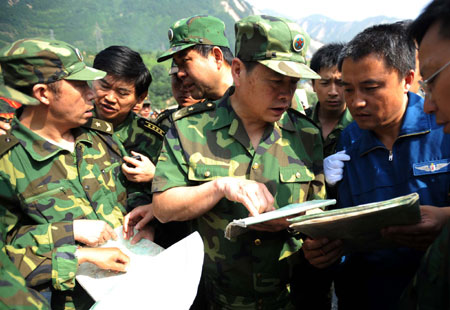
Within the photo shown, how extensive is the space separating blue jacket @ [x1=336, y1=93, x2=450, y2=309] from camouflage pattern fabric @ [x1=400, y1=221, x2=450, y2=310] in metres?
0.81

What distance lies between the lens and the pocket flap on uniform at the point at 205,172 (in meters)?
1.91

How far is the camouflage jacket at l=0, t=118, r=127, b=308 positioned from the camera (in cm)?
177

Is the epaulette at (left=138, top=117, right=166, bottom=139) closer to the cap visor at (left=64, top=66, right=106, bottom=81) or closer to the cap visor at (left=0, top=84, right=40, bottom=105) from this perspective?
the cap visor at (left=64, top=66, right=106, bottom=81)

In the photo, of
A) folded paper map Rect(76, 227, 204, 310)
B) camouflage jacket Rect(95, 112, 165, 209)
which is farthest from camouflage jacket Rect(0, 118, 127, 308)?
camouflage jacket Rect(95, 112, 165, 209)

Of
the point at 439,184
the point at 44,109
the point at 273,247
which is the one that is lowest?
the point at 273,247

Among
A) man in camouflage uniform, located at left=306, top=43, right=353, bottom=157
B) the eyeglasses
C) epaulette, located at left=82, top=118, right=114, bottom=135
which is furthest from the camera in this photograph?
man in camouflage uniform, located at left=306, top=43, right=353, bottom=157

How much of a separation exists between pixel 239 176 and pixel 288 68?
0.66 metres

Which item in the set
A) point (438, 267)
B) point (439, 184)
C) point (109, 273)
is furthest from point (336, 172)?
point (109, 273)

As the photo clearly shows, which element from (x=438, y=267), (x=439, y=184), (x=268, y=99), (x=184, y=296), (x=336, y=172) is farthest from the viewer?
(x=336, y=172)

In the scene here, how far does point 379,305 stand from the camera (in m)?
1.90

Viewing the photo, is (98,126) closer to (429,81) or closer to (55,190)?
(55,190)

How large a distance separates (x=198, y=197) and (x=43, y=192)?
907mm

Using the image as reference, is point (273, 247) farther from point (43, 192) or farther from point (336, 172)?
point (43, 192)

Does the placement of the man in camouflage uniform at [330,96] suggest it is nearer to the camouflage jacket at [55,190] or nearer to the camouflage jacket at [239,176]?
the camouflage jacket at [239,176]
